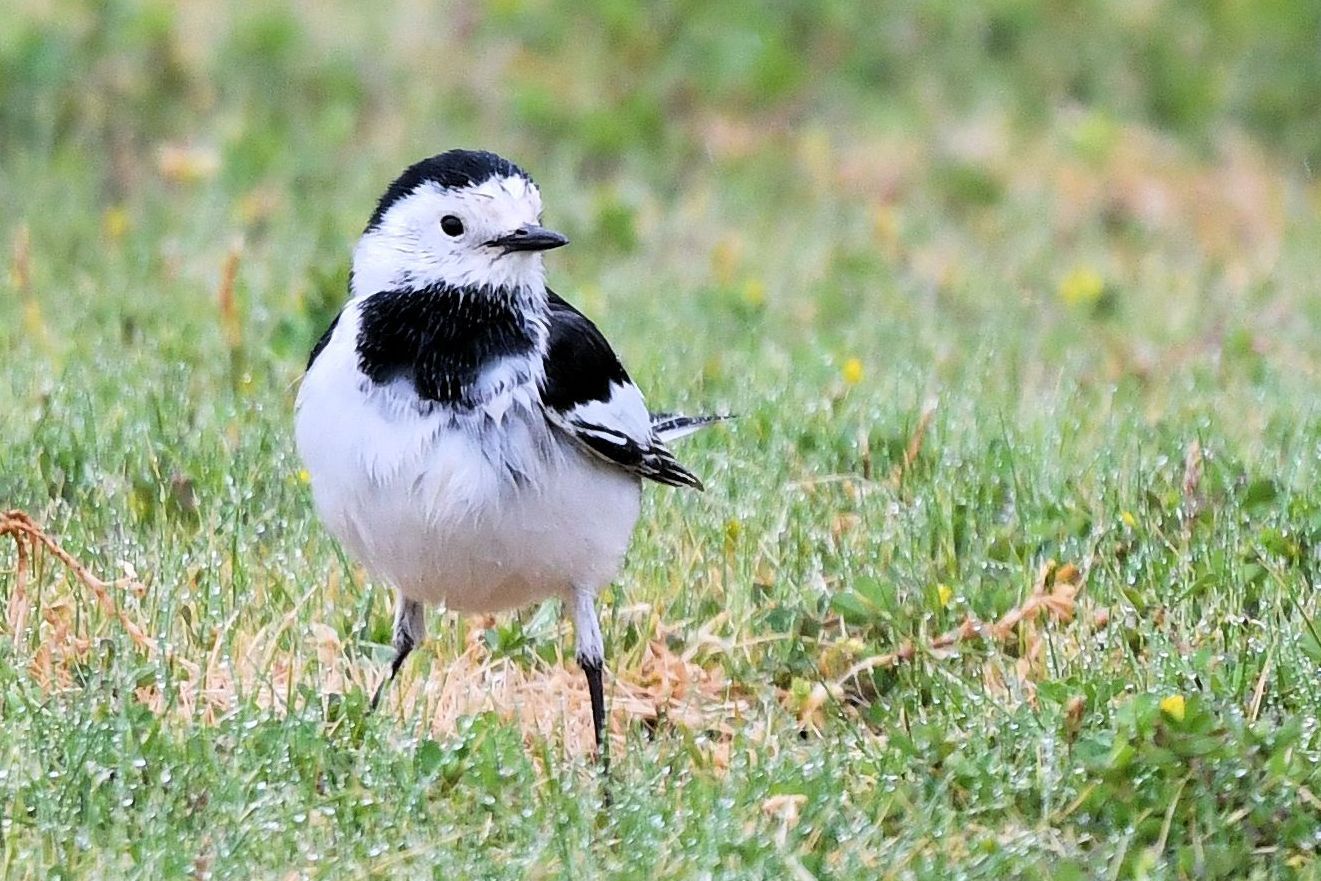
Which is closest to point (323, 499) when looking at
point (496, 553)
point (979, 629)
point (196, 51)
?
point (496, 553)

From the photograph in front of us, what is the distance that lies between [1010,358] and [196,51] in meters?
4.55

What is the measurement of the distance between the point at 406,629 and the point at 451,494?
2.34ft

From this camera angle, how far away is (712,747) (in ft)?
16.8

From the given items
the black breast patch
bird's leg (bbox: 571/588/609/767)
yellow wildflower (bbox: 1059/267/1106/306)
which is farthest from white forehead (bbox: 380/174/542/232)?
yellow wildflower (bbox: 1059/267/1106/306)

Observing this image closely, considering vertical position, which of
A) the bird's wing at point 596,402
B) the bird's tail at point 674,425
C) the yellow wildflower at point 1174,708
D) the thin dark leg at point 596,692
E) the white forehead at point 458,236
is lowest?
the thin dark leg at point 596,692

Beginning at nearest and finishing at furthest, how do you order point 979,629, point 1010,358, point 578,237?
point 979,629
point 1010,358
point 578,237

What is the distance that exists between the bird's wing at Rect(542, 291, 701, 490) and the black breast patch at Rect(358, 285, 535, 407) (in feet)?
0.40

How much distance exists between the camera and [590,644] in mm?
5285

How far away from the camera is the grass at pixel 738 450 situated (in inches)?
183

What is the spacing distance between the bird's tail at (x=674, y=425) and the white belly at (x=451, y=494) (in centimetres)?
→ 78

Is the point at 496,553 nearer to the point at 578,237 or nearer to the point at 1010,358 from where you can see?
the point at 1010,358

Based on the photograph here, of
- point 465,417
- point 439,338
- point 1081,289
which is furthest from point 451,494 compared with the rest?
point 1081,289

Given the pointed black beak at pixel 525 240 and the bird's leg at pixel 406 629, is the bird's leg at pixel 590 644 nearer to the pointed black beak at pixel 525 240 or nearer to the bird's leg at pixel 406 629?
the bird's leg at pixel 406 629

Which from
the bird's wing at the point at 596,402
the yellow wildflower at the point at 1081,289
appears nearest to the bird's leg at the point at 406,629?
the bird's wing at the point at 596,402
